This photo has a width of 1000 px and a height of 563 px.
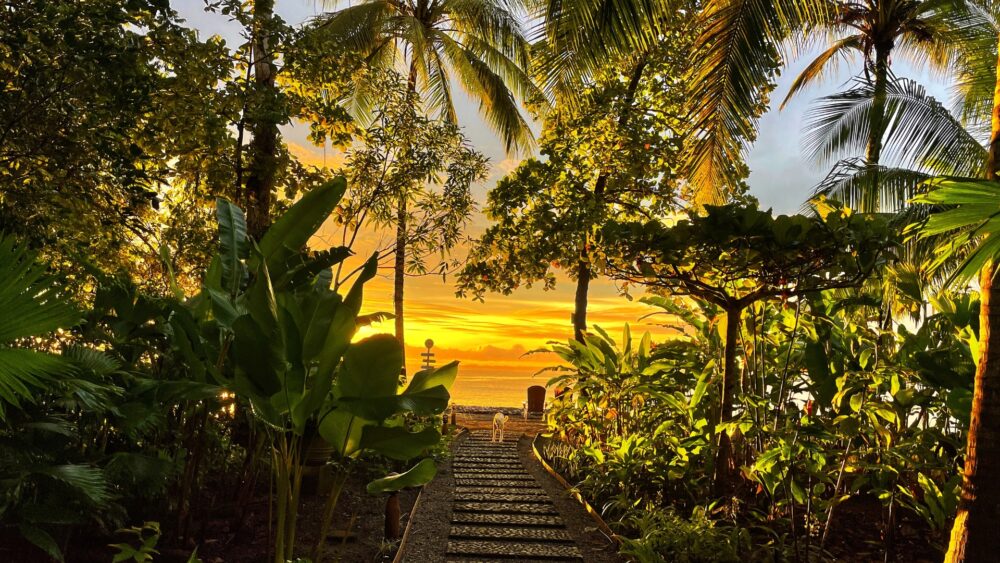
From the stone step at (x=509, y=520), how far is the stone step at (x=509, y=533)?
0.09 metres

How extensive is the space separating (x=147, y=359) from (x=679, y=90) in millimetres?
8162

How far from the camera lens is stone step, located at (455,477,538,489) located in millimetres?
5941

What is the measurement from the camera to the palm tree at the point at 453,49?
11562mm

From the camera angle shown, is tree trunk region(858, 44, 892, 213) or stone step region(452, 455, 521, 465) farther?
tree trunk region(858, 44, 892, 213)

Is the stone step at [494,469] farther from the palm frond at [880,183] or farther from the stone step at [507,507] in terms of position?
the palm frond at [880,183]

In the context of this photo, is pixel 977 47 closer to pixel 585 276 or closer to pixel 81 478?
pixel 585 276

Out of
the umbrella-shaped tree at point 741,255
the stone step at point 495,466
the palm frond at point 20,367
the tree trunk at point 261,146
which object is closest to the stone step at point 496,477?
the stone step at point 495,466

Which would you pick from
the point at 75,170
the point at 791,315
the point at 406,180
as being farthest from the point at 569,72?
the point at 75,170

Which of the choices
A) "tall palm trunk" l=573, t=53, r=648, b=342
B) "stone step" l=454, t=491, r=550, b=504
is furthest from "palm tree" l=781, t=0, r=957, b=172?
"stone step" l=454, t=491, r=550, b=504

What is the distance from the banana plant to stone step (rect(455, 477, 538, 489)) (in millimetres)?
3489

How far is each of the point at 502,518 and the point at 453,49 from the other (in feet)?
32.2

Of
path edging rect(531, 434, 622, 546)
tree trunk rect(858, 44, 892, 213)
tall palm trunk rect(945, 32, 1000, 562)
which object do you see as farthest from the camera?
tree trunk rect(858, 44, 892, 213)

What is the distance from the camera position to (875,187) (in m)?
8.81

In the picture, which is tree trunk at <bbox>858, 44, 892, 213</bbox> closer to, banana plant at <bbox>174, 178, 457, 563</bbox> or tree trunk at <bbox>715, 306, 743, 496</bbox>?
tree trunk at <bbox>715, 306, 743, 496</bbox>
